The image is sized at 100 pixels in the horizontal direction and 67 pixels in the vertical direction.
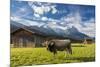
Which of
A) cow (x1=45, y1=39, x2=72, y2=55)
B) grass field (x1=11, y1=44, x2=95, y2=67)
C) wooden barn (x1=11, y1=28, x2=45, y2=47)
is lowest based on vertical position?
grass field (x1=11, y1=44, x2=95, y2=67)

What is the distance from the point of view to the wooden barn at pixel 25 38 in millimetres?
2090

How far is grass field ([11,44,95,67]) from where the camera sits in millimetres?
2094

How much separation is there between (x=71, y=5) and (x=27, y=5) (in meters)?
0.51

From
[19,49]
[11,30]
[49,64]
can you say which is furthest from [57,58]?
[11,30]

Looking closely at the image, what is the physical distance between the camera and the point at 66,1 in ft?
7.49

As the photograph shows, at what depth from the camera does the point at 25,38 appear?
7.02 feet

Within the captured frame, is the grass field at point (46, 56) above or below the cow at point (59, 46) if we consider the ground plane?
below

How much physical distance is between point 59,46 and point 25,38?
1.30ft

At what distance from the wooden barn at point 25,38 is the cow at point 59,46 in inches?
4.3

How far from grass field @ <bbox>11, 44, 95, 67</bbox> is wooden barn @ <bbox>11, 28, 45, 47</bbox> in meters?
0.05

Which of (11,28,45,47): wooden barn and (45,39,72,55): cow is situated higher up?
(11,28,45,47): wooden barn
